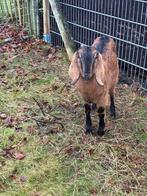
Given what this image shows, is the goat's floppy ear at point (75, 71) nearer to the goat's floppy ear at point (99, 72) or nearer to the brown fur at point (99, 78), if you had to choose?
the brown fur at point (99, 78)

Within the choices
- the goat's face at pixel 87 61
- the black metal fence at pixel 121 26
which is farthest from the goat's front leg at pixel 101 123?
the black metal fence at pixel 121 26

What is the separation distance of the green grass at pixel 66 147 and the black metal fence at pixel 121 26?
1.38ft

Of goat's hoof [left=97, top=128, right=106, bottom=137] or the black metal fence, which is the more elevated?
the black metal fence

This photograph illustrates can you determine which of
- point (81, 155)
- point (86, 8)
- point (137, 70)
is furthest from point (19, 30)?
point (81, 155)

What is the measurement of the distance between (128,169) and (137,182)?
208mm

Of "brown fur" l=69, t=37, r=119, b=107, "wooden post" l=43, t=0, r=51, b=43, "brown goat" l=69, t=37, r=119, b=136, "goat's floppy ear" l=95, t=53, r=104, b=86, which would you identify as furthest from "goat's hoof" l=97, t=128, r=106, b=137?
"wooden post" l=43, t=0, r=51, b=43

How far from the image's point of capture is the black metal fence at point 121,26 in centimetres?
549

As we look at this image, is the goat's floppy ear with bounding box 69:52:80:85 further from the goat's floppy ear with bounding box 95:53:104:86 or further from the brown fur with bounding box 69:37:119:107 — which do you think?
the goat's floppy ear with bounding box 95:53:104:86

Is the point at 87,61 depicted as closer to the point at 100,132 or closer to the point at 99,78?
the point at 99,78

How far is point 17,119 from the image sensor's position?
495cm

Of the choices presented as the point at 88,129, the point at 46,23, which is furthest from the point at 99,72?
the point at 46,23

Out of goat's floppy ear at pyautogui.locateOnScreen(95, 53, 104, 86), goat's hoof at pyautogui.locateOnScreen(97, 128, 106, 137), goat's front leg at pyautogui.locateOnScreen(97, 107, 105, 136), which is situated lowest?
goat's hoof at pyautogui.locateOnScreen(97, 128, 106, 137)

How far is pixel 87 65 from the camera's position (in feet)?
12.0

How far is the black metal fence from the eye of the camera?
5.49m
